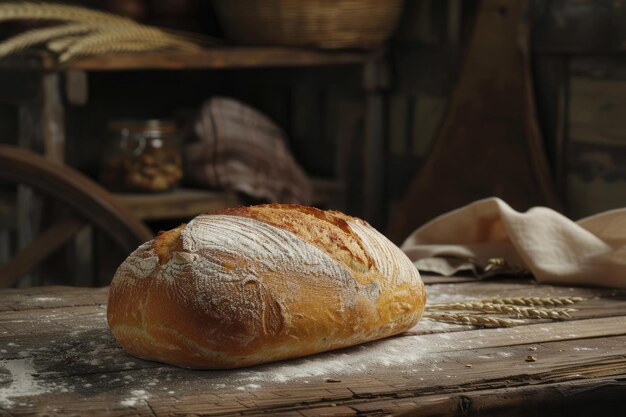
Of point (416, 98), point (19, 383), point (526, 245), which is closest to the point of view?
point (19, 383)

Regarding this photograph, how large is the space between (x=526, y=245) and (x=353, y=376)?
67 centimetres

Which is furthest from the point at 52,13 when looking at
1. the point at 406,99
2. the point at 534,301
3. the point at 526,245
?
the point at 534,301

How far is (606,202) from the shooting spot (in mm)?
2594

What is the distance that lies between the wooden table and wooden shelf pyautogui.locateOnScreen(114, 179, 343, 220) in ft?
4.71

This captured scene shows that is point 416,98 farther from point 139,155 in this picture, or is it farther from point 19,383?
point 19,383

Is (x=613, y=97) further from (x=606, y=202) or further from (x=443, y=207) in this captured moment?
(x=443, y=207)

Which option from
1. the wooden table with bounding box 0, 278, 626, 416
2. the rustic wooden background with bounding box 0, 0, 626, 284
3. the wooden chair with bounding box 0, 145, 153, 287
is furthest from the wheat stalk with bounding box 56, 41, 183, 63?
the wooden table with bounding box 0, 278, 626, 416

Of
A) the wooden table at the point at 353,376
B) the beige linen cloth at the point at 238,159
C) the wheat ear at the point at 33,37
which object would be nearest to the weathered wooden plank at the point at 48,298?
the wooden table at the point at 353,376

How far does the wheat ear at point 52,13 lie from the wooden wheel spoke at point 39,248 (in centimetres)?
60

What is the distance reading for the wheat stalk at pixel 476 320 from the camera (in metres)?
1.47

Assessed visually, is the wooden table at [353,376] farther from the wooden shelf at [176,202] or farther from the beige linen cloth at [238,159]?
the beige linen cloth at [238,159]

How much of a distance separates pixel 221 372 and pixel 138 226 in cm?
111

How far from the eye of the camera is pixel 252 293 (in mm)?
1233

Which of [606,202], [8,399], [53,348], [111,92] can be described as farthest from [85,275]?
[8,399]
